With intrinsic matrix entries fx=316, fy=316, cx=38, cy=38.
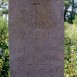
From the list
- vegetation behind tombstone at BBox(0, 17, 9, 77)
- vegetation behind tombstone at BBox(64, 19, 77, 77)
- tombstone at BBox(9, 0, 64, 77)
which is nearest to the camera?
tombstone at BBox(9, 0, 64, 77)

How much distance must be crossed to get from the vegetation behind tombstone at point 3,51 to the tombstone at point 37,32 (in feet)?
12.8

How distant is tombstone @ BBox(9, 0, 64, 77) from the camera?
4.69 metres

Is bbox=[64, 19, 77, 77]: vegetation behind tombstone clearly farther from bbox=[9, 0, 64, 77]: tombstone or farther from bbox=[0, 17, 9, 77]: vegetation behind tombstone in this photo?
bbox=[9, 0, 64, 77]: tombstone

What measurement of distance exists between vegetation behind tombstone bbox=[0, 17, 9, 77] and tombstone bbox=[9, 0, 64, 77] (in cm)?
389

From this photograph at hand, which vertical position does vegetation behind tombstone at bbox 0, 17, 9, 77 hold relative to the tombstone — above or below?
below

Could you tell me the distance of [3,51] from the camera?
9.57 metres

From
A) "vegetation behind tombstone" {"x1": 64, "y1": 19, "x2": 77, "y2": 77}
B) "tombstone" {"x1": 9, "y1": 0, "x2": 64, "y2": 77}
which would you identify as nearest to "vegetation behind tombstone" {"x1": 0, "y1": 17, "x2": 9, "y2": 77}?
"vegetation behind tombstone" {"x1": 64, "y1": 19, "x2": 77, "y2": 77}

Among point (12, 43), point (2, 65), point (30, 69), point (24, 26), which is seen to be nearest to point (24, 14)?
point (24, 26)

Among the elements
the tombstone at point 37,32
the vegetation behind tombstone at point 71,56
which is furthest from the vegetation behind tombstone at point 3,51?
→ the tombstone at point 37,32

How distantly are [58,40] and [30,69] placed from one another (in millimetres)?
605

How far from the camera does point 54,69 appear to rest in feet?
15.6

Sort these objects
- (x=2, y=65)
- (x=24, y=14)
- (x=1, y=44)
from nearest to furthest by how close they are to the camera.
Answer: (x=24, y=14), (x=2, y=65), (x=1, y=44)

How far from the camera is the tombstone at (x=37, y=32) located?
4691 mm

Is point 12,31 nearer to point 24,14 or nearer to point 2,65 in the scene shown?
point 24,14
